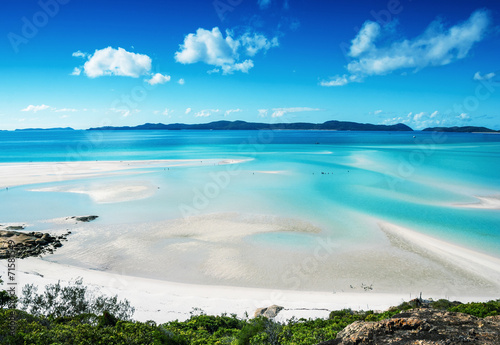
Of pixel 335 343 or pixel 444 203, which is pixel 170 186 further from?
pixel 335 343

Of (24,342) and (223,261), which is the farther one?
(223,261)

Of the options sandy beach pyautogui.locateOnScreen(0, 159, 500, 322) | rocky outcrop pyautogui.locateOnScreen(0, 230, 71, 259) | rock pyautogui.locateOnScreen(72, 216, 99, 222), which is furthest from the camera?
rock pyautogui.locateOnScreen(72, 216, 99, 222)

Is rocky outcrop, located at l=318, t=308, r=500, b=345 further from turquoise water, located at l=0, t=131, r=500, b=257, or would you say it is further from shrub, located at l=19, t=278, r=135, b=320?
turquoise water, located at l=0, t=131, r=500, b=257

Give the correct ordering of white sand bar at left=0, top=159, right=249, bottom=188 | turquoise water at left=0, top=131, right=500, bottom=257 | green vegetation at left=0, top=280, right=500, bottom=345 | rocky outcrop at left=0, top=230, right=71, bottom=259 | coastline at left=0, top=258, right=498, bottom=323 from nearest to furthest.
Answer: green vegetation at left=0, top=280, right=500, bottom=345
coastline at left=0, top=258, right=498, bottom=323
rocky outcrop at left=0, top=230, right=71, bottom=259
turquoise water at left=0, top=131, right=500, bottom=257
white sand bar at left=0, top=159, right=249, bottom=188

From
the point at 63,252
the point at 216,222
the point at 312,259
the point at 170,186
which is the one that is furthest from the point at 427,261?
the point at 170,186

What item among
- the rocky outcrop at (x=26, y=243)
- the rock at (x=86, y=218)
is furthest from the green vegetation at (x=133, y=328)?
the rock at (x=86, y=218)

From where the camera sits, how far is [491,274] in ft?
58.4

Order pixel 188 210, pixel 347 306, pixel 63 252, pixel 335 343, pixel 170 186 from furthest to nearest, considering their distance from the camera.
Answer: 1. pixel 170 186
2. pixel 188 210
3. pixel 63 252
4. pixel 347 306
5. pixel 335 343

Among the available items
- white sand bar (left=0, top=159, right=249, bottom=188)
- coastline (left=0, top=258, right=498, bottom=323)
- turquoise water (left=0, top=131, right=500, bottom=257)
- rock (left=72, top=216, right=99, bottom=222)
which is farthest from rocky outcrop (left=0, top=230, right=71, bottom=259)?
white sand bar (left=0, top=159, right=249, bottom=188)

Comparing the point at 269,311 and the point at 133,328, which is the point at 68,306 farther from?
the point at 269,311

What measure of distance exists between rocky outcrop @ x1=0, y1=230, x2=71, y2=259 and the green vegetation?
9.54 metres

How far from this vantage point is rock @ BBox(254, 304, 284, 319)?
13273 millimetres

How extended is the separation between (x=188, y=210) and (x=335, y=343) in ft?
89.2

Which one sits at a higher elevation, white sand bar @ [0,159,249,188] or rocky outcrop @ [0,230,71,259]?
white sand bar @ [0,159,249,188]
